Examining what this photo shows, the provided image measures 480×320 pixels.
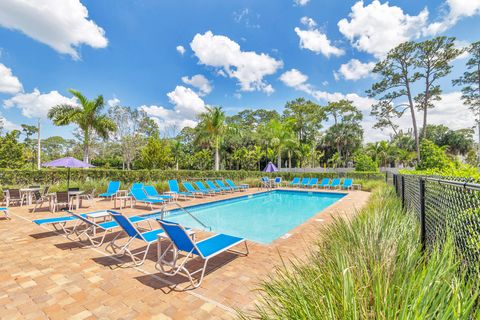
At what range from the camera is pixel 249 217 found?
9.97 m

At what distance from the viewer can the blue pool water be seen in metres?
7.73

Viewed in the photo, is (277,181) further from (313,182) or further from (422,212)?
(422,212)

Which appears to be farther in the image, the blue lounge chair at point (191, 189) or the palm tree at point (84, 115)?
the palm tree at point (84, 115)

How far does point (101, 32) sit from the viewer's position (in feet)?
41.9

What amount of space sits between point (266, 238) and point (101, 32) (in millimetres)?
14139

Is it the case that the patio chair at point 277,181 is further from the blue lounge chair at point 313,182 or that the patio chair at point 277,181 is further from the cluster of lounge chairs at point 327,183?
the blue lounge chair at point 313,182

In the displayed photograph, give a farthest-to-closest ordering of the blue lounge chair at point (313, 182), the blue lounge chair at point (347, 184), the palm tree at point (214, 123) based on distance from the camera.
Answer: the palm tree at point (214, 123), the blue lounge chair at point (313, 182), the blue lounge chair at point (347, 184)

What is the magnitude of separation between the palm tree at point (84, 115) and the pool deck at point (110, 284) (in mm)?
14494

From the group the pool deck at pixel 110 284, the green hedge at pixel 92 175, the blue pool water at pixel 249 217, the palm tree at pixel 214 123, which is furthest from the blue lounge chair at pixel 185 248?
the palm tree at pixel 214 123

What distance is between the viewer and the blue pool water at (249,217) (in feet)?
25.3

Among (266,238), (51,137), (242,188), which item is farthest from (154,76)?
(51,137)

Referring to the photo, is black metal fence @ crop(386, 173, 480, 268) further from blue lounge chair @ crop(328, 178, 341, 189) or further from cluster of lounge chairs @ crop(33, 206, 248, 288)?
blue lounge chair @ crop(328, 178, 341, 189)

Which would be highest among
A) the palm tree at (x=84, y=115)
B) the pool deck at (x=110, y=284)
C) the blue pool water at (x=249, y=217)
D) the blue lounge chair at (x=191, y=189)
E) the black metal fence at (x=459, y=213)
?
the palm tree at (x=84, y=115)

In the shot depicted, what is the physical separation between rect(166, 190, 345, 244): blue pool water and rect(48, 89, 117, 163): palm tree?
12044mm
